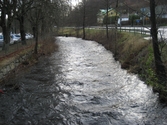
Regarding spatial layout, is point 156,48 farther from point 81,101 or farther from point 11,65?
point 11,65

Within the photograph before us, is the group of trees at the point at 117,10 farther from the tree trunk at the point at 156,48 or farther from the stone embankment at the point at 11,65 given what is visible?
the stone embankment at the point at 11,65

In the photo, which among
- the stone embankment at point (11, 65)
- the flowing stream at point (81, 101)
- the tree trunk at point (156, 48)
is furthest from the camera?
the stone embankment at point (11, 65)

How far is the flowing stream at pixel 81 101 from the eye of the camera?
8.72m

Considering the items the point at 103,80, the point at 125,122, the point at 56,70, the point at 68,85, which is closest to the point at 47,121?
the point at 125,122

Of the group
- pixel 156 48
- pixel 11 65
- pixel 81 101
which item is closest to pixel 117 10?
pixel 11 65

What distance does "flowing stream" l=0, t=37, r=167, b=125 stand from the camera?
872 cm

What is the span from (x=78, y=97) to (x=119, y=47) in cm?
1486

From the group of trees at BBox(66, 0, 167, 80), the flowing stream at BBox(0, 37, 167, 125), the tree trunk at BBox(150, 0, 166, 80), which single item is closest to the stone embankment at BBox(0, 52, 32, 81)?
the flowing stream at BBox(0, 37, 167, 125)

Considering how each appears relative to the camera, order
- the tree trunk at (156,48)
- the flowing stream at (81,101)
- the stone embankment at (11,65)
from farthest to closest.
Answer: the stone embankment at (11,65), the tree trunk at (156,48), the flowing stream at (81,101)

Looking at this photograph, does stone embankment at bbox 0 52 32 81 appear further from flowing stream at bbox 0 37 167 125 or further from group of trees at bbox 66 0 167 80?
group of trees at bbox 66 0 167 80

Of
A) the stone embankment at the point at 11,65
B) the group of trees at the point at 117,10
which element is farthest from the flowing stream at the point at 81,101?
the group of trees at the point at 117,10

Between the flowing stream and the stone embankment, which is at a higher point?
the stone embankment

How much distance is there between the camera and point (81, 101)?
10680 millimetres

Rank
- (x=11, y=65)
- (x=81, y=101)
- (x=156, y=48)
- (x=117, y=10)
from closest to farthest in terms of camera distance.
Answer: (x=81, y=101)
(x=156, y=48)
(x=11, y=65)
(x=117, y=10)
